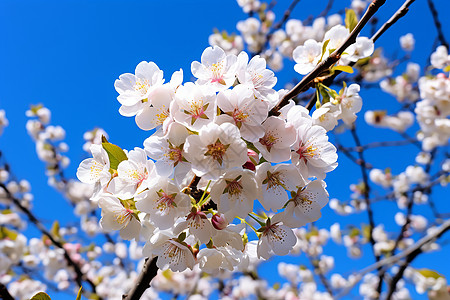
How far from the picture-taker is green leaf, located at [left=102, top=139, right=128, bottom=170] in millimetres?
947

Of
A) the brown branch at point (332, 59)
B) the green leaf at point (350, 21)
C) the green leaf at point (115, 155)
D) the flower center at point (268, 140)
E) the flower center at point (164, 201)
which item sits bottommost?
the flower center at point (164, 201)

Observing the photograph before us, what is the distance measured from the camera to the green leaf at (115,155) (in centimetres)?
95

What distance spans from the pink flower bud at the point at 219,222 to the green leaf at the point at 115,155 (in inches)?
12.2

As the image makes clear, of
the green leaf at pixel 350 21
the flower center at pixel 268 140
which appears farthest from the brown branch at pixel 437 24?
the flower center at pixel 268 140

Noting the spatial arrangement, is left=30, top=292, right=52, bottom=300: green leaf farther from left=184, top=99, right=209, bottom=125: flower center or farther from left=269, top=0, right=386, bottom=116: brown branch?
left=269, top=0, right=386, bottom=116: brown branch

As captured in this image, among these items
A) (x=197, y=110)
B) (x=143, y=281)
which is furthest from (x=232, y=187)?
(x=143, y=281)

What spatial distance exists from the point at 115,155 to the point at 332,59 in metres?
0.70

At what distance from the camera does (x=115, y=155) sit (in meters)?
0.95

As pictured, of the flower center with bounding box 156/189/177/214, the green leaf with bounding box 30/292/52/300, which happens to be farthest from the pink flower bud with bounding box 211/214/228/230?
the green leaf with bounding box 30/292/52/300

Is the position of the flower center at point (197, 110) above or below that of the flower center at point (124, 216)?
above

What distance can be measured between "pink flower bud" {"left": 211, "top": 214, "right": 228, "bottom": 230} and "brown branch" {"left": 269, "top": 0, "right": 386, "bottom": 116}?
31cm

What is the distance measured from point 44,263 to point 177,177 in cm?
476

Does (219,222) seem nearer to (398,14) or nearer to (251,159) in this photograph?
(251,159)

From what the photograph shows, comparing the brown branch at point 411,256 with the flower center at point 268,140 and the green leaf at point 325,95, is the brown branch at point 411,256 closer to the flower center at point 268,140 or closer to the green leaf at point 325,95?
the green leaf at point 325,95
